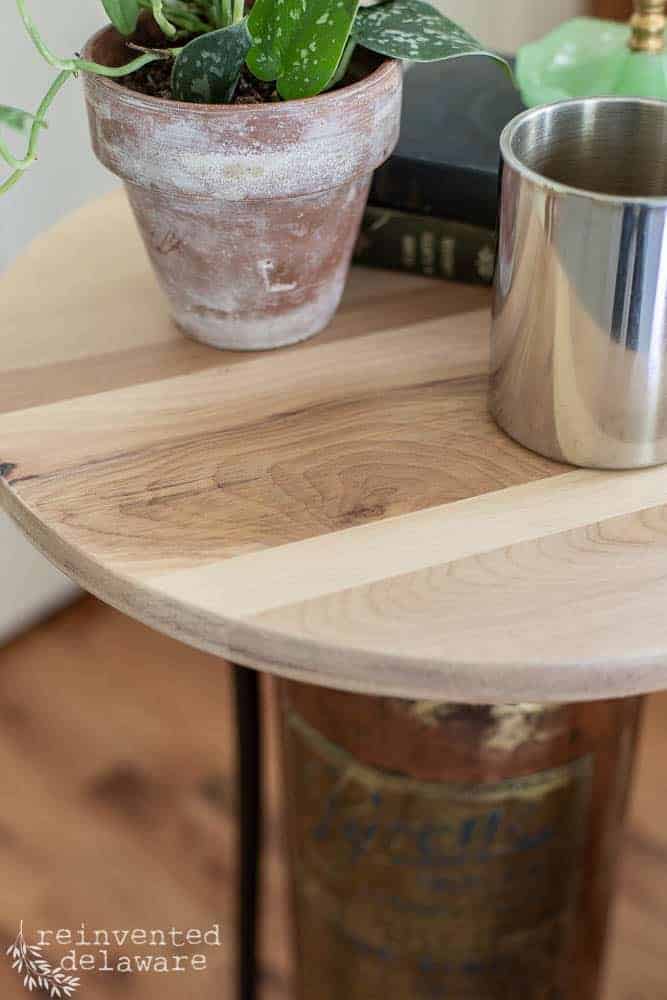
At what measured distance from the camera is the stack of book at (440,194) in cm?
66

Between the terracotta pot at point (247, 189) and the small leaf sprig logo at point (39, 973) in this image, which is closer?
the terracotta pot at point (247, 189)

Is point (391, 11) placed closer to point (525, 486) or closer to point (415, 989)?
point (525, 486)

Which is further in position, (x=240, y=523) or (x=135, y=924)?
(x=135, y=924)

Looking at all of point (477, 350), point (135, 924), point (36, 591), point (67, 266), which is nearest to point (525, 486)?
point (477, 350)

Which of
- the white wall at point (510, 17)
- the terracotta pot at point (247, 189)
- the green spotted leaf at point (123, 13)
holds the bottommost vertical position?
the white wall at point (510, 17)

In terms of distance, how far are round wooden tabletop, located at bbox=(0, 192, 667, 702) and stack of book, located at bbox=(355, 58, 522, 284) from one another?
0.07 feet

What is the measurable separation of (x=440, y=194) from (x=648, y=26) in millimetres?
152

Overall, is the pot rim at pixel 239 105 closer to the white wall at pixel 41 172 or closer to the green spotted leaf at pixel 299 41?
the green spotted leaf at pixel 299 41

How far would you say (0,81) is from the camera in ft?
3.47

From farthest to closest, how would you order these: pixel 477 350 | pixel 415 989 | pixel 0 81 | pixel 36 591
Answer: pixel 36 591 → pixel 0 81 → pixel 415 989 → pixel 477 350

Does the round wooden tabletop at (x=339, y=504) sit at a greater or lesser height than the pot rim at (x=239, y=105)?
lesser

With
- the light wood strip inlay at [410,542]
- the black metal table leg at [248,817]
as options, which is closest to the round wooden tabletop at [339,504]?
the light wood strip inlay at [410,542]

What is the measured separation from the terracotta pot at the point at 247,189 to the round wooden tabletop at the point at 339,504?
0.11 ft

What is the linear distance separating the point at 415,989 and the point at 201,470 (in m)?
0.49
